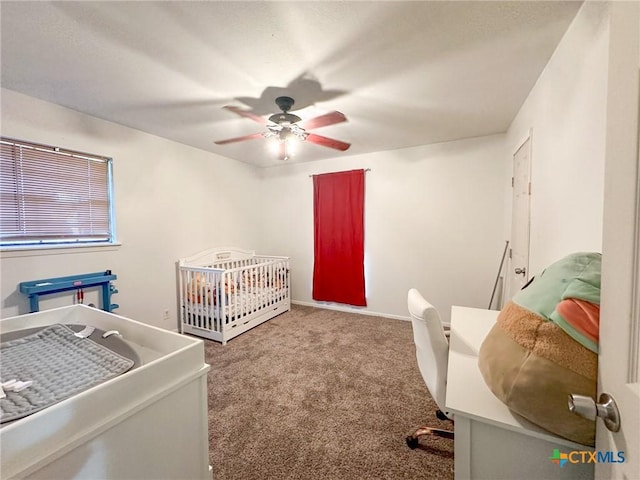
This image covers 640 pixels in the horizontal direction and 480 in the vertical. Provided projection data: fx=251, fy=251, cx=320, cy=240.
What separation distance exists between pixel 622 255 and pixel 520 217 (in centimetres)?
198

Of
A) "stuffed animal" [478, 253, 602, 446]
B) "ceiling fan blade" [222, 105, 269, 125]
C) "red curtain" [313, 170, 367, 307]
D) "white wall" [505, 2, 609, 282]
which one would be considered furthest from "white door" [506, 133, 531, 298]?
"ceiling fan blade" [222, 105, 269, 125]

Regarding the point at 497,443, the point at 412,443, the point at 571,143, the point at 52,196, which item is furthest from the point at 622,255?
the point at 52,196

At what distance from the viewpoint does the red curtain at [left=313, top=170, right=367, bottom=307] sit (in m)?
3.62

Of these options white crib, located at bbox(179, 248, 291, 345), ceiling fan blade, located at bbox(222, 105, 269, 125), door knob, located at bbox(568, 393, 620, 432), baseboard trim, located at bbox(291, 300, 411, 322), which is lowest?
baseboard trim, located at bbox(291, 300, 411, 322)

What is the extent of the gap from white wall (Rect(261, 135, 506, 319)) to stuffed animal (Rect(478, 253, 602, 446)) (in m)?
2.38

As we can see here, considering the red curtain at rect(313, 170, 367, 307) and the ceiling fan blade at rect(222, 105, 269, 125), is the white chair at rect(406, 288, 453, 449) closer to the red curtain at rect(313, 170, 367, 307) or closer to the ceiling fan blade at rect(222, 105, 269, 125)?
the ceiling fan blade at rect(222, 105, 269, 125)

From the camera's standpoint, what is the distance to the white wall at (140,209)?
1995 millimetres

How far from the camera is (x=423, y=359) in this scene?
131 cm

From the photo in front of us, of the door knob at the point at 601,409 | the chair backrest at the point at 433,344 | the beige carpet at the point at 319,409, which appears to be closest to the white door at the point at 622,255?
the door knob at the point at 601,409

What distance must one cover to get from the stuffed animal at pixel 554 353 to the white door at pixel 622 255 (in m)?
0.10

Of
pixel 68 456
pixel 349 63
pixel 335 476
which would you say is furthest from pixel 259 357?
pixel 349 63

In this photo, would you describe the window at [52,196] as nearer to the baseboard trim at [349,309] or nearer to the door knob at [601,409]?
the baseboard trim at [349,309]

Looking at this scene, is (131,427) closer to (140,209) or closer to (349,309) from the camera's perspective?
(140,209)

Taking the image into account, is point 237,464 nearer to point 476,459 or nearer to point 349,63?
point 476,459
